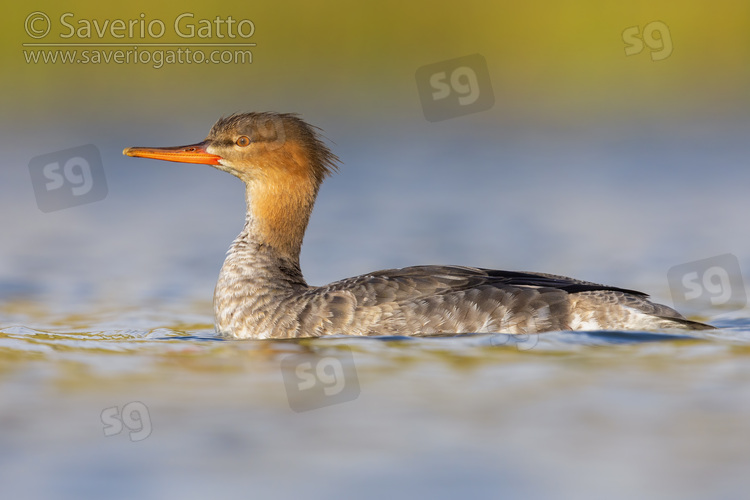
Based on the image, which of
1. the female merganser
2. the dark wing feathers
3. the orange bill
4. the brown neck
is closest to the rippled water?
the female merganser

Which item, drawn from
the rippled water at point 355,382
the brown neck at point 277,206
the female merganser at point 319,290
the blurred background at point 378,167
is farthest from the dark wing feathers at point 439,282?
the blurred background at point 378,167

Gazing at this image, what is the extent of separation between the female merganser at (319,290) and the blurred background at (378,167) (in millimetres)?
584

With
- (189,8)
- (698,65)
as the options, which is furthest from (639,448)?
(698,65)

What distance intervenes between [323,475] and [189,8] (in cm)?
1228

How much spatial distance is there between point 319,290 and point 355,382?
5.21ft

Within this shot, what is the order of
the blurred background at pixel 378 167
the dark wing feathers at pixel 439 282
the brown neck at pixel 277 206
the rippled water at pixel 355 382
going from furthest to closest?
the brown neck at pixel 277 206 < the dark wing feathers at pixel 439 282 < the blurred background at pixel 378 167 < the rippled water at pixel 355 382

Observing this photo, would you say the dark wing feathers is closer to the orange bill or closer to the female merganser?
the female merganser

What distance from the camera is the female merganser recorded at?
7.54m

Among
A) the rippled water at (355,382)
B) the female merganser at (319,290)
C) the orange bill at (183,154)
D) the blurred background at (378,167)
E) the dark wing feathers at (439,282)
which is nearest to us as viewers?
the rippled water at (355,382)

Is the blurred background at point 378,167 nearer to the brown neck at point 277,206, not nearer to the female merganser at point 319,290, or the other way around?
the female merganser at point 319,290

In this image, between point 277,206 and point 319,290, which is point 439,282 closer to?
point 319,290

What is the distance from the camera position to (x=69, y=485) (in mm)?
4883

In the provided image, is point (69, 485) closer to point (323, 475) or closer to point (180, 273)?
point (323, 475)

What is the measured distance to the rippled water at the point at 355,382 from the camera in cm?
498
